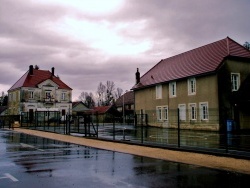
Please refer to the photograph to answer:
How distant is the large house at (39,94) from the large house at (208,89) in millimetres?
26886

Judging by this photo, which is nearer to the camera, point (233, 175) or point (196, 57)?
point (233, 175)

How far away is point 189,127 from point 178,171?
25.2m

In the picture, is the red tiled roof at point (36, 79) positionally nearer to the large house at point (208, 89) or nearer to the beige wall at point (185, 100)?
the beige wall at point (185, 100)

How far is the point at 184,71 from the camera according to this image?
124ft

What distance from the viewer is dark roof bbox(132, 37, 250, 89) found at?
34.4 metres

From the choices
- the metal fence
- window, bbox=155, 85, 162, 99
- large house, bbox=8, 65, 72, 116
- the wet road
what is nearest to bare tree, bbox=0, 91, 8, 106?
large house, bbox=8, 65, 72, 116

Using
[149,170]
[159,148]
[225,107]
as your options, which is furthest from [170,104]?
[149,170]

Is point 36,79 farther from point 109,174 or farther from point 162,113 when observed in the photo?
point 109,174

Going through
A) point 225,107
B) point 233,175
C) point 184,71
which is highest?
point 184,71

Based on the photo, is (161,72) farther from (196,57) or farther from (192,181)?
(192,181)

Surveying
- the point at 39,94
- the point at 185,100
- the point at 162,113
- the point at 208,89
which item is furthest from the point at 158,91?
the point at 39,94

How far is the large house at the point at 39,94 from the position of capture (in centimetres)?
6275

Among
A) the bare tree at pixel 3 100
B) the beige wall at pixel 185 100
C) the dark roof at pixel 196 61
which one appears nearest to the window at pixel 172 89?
the beige wall at pixel 185 100

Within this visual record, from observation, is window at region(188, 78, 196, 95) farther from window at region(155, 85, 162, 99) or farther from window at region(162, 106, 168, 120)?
window at region(155, 85, 162, 99)
